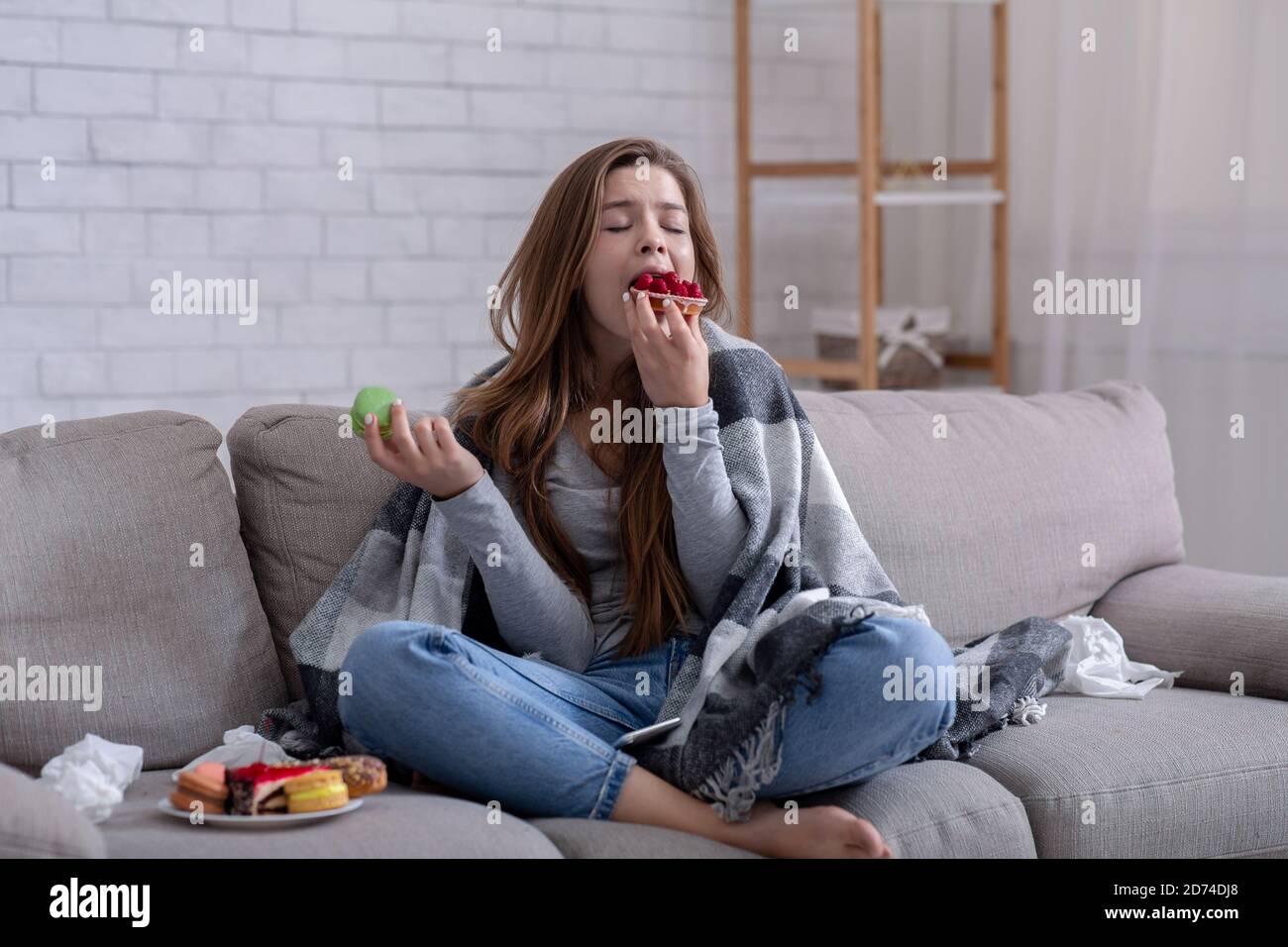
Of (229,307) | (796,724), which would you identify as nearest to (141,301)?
(229,307)

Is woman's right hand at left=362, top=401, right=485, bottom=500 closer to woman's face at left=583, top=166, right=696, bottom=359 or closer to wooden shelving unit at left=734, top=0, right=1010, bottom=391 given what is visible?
woman's face at left=583, top=166, right=696, bottom=359

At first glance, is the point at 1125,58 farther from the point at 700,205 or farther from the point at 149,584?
the point at 149,584

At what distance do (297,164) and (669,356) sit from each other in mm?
1740

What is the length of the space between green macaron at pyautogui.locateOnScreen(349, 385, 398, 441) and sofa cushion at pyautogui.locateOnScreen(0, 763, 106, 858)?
52 cm

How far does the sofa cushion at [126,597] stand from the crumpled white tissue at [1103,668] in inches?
42.5

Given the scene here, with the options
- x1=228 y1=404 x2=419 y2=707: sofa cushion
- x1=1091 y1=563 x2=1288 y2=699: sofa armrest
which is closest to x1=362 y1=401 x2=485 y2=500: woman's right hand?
x1=228 y1=404 x2=419 y2=707: sofa cushion

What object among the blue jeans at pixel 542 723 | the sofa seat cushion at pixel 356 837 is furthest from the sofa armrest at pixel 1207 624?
the sofa seat cushion at pixel 356 837

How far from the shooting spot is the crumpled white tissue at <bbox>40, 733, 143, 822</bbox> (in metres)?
1.58

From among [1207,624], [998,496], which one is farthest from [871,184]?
[1207,624]

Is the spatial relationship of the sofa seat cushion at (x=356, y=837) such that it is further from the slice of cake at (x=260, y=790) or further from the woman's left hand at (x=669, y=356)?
the woman's left hand at (x=669, y=356)

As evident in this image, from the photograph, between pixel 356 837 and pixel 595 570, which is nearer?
pixel 356 837

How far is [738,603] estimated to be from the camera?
5.83 feet

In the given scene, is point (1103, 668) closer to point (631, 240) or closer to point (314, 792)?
point (631, 240)
